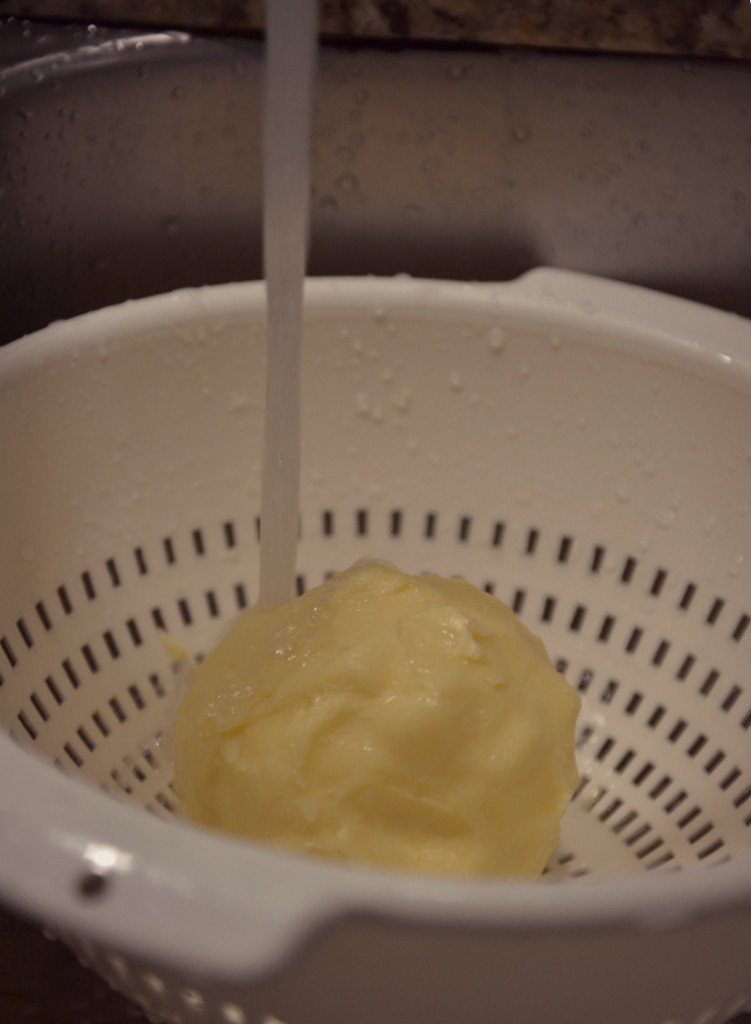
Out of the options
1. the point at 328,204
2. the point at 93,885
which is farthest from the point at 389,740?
the point at 328,204

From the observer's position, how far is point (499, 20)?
705 mm

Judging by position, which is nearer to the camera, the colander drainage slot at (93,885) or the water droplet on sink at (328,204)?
the colander drainage slot at (93,885)

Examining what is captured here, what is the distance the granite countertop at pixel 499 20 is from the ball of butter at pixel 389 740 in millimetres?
416

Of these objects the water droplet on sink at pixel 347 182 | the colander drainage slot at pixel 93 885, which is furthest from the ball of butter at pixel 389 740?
the water droplet on sink at pixel 347 182

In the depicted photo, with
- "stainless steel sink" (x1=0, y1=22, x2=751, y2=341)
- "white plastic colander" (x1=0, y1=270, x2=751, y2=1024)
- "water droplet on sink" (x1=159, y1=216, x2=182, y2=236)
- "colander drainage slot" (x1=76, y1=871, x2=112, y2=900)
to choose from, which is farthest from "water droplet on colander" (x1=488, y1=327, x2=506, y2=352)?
"colander drainage slot" (x1=76, y1=871, x2=112, y2=900)

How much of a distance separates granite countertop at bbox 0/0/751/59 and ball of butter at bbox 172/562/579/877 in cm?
42

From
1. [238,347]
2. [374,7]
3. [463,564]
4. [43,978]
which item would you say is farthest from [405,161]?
[43,978]

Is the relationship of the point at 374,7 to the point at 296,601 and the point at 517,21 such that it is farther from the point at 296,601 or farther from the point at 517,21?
the point at 296,601

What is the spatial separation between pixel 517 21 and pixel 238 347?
1.04ft

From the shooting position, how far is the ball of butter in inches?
20.9

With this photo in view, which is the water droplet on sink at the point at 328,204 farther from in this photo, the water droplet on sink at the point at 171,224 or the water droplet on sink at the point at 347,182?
the water droplet on sink at the point at 171,224

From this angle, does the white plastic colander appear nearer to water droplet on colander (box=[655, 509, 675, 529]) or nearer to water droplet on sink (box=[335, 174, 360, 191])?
water droplet on colander (box=[655, 509, 675, 529])

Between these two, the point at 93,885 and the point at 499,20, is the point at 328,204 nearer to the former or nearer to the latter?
the point at 499,20

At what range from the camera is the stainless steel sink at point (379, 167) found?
0.72 meters
